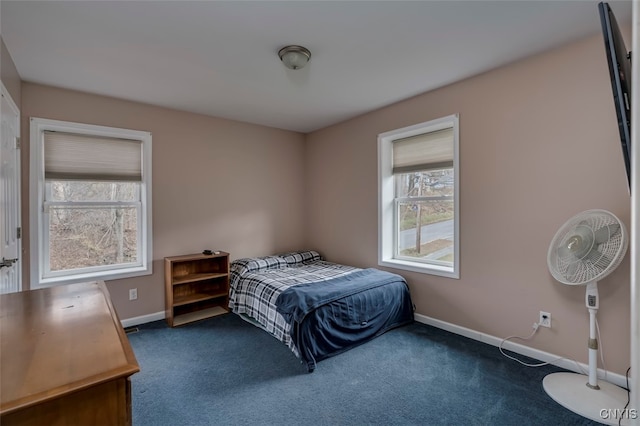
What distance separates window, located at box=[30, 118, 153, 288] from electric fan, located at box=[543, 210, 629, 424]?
3.80 m

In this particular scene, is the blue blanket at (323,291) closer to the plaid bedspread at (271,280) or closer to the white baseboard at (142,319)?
the plaid bedspread at (271,280)

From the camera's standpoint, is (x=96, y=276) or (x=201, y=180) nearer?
(x=96, y=276)

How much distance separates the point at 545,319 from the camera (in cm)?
239

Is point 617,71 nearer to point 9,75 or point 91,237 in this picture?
point 9,75

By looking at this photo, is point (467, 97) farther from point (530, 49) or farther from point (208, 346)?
point (208, 346)

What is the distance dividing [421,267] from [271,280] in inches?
63.8

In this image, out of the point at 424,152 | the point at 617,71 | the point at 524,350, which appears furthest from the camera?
the point at 424,152

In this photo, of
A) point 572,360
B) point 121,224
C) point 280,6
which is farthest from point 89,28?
point 572,360

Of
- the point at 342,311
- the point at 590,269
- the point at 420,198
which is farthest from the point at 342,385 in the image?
the point at 420,198

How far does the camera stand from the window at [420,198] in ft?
10.1

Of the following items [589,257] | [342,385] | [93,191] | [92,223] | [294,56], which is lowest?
[342,385]

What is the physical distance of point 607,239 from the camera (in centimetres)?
191

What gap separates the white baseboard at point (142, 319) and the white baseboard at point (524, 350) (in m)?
2.92

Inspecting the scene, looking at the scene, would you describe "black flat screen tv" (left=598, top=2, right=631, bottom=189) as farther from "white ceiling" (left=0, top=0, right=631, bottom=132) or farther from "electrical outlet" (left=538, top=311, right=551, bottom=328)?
"electrical outlet" (left=538, top=311, right=551, bottom=328)
